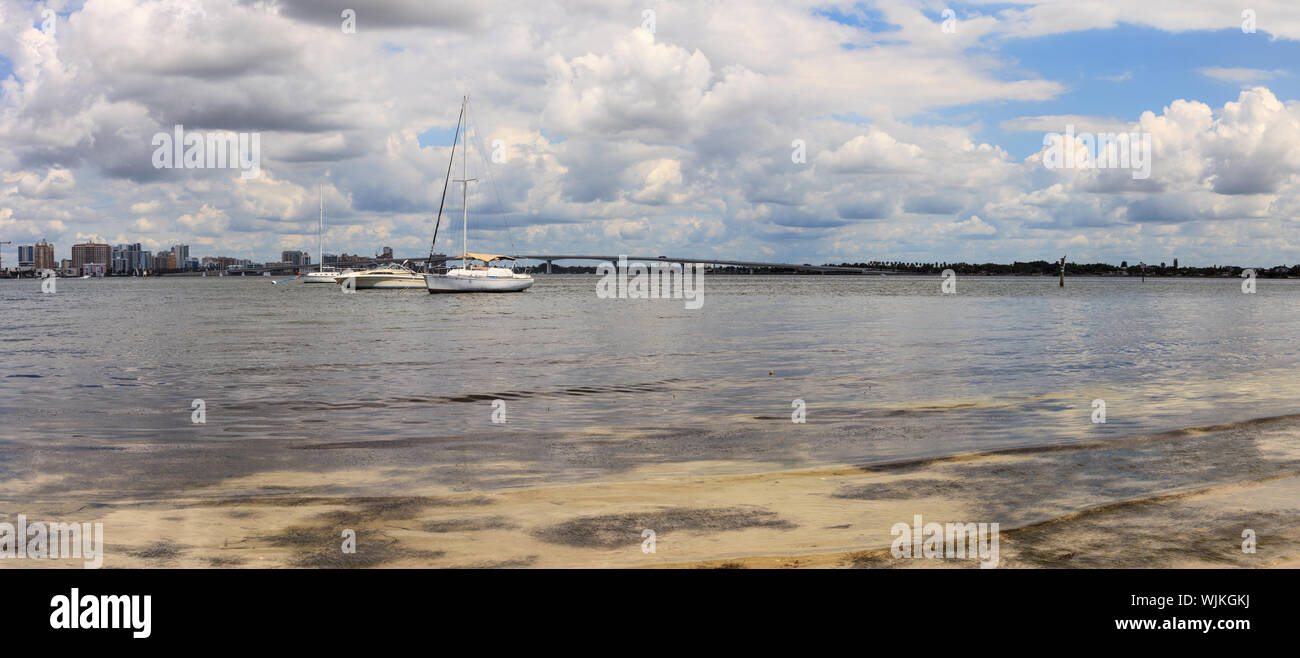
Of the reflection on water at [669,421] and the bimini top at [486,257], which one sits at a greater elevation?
the bimini top at [486,257]

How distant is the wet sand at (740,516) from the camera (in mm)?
7941

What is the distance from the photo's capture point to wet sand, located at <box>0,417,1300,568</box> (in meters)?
7.94

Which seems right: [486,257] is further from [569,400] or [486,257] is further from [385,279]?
[569,400]

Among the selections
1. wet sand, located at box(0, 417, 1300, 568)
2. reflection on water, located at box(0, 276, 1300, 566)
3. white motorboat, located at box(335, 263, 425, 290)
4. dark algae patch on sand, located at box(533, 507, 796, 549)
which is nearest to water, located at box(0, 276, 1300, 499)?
reflection on water, located at box(0, 276, 1300, 566)

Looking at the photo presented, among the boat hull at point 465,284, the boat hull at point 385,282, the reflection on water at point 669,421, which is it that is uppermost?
the boat hull at point 385,282

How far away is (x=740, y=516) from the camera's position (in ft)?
31.3

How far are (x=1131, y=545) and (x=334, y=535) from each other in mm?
7514

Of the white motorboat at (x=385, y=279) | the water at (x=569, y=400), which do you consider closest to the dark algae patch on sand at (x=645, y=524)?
the water at (x=569, y=400)

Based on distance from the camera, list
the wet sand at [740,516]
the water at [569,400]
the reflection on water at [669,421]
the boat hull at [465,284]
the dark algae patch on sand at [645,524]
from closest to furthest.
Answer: the wet sand at [740,516] → the dark algae patch on sand at [645,524] → the reflection on water at [669,421] → the water at [569,400] → the boat hull at [465,284]

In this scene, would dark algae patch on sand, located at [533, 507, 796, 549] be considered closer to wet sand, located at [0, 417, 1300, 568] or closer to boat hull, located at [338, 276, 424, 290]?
wet sand, located at [0, 417, 1300, 568]

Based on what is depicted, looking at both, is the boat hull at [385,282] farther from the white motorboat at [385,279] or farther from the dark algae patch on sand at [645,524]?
the dark algae patch on sand at [645,524]

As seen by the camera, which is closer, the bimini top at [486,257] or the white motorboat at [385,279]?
the bimini top at [486,257]

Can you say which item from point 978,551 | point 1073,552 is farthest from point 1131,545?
point 978,551

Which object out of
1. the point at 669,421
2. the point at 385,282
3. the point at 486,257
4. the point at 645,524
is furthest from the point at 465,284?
the point at 645,524
